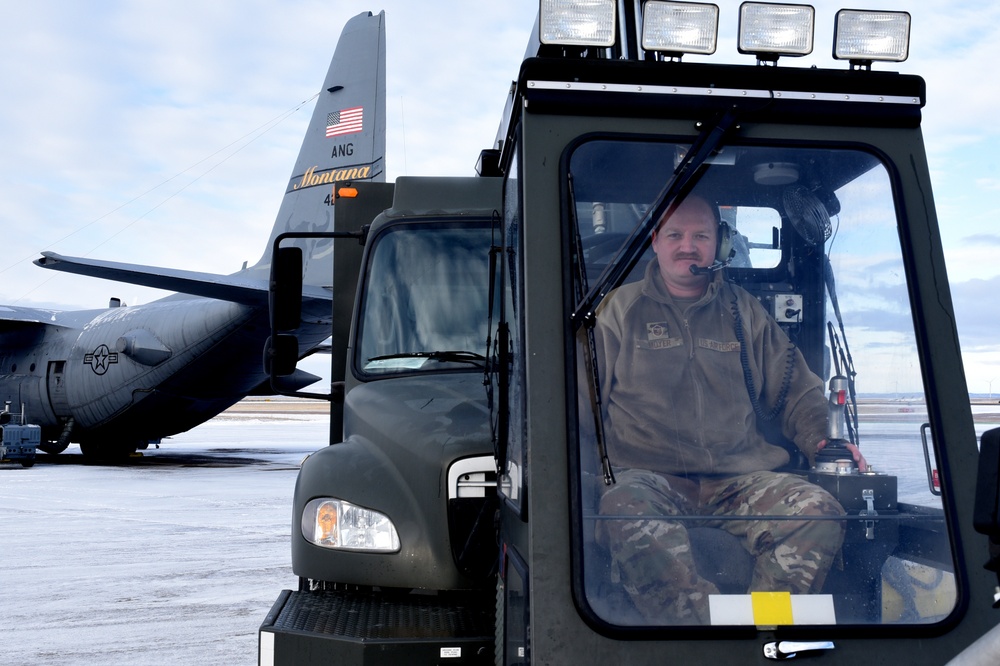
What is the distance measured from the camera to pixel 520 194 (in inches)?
91.3

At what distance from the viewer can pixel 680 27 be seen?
2.26m

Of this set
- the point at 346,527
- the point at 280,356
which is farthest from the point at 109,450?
the point at 346,527

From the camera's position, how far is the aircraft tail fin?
16.3 meters

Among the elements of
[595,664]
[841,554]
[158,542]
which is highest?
[841,554]

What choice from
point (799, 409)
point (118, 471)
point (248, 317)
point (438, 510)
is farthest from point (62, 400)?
point (799, 409)

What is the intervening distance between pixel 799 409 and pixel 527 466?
29.1 inches

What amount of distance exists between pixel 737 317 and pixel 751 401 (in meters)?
0.22

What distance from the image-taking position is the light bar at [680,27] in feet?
7.38

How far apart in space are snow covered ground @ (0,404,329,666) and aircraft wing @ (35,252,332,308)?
3.50 meters

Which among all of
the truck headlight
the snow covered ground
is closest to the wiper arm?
the truck headlight

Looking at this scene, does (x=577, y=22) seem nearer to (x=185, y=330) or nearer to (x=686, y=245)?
(x=686, y=245)

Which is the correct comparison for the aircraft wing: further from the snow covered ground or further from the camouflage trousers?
the camouflage trousers

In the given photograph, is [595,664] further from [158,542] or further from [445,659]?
[158,542]

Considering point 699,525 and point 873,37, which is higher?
A: point 873,37
